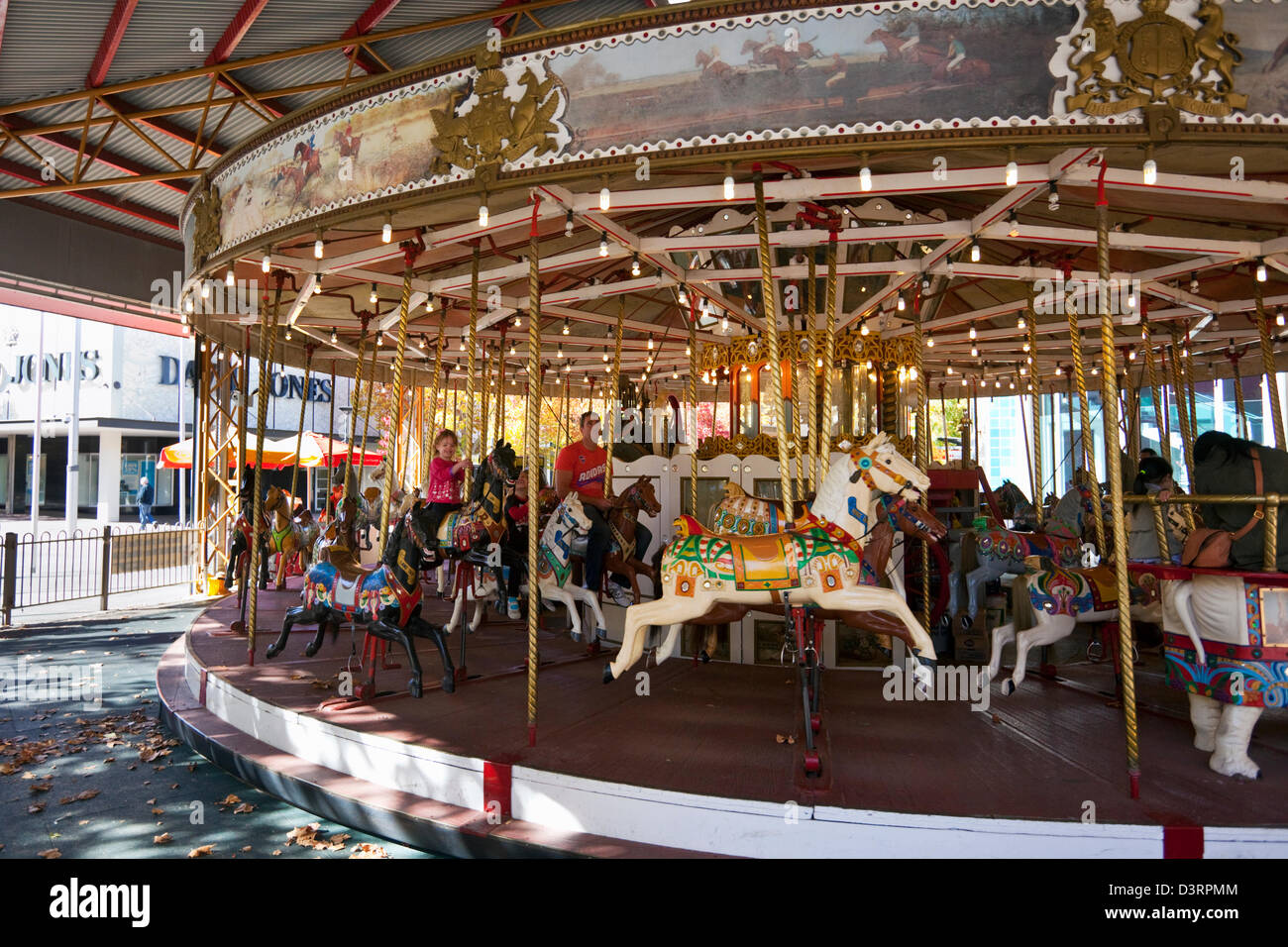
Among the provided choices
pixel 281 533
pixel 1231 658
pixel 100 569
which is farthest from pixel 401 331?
pixel 100 569

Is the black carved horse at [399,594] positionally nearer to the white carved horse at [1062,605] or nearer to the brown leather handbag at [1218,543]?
the white carved horse at [1062,605]

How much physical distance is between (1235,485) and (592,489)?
5097 millimetres

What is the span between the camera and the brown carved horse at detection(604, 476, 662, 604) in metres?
7.55

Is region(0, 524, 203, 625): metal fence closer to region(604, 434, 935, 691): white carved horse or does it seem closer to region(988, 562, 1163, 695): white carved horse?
region(604, 434, 935, 691): white carved horse

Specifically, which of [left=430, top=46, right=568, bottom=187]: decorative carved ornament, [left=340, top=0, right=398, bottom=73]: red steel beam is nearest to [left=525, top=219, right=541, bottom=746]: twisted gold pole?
[left=430, top=46, right=568, bottom=187]: decorative carved ornament

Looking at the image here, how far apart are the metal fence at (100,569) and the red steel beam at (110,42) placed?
19.9 ft

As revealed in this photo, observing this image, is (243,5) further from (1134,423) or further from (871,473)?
(1134,423)

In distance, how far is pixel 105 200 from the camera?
1166 cm

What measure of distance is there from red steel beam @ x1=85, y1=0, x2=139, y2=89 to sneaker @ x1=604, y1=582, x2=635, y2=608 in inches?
278

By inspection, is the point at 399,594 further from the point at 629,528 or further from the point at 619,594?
the point at 619,594

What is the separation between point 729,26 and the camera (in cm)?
425

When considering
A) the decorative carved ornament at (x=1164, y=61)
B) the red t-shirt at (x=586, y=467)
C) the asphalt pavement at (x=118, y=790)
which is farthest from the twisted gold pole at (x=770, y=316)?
the red t-shirt at (x=586, y=467)

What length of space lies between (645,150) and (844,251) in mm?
3940
